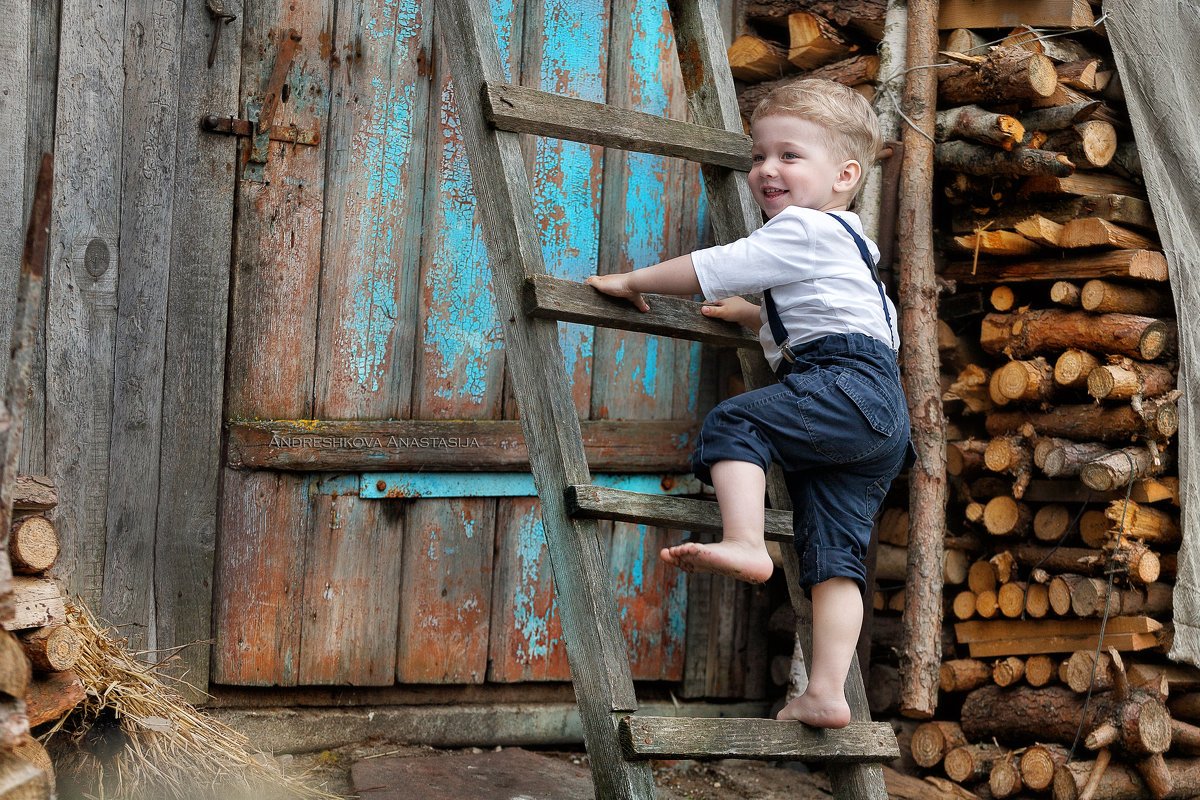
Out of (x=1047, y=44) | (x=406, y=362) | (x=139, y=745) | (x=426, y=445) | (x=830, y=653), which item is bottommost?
(x=139, y=745)

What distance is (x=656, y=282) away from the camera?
2197mm

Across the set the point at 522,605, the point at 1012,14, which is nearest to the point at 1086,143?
the point at 1012,14

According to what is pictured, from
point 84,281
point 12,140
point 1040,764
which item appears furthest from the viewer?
point 1040,764

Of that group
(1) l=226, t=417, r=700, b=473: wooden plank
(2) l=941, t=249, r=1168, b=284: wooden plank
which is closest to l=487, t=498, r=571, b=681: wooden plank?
(1) l=226, t=417, r=700, b=473: wooden plank

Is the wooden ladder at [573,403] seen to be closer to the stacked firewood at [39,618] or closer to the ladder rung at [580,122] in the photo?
the ladder rung at [580,122]

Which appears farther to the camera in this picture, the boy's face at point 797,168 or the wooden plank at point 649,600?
the wooden plank at point 649,600

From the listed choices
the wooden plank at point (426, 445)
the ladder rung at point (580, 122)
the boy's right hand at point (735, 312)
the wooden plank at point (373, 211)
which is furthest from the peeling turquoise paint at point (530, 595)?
the ladder rung at point (580, 122)

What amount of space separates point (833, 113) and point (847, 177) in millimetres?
142

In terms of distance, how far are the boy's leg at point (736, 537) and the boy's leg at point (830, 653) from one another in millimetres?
212

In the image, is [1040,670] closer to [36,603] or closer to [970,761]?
[970,761]

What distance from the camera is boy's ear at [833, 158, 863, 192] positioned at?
2.37 m

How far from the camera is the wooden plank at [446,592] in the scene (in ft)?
10.2

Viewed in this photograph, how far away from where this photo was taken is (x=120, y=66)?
110 inches

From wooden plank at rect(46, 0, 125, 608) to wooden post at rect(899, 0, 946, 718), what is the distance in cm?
216
